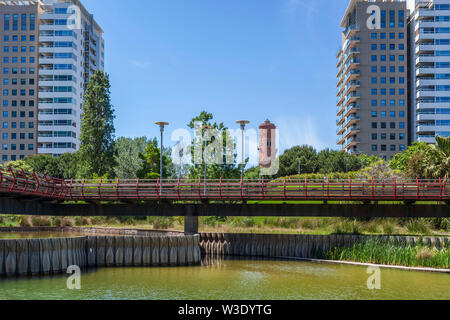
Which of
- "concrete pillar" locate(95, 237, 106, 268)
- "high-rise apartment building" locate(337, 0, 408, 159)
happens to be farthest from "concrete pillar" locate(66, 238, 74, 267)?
"high-rise apartment building" locate(337, 0, 408, 159)

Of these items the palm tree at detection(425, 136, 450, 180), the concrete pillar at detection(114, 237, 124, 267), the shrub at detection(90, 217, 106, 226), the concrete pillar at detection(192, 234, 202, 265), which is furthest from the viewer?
the shrub at detection(90, 217, 106, 226)

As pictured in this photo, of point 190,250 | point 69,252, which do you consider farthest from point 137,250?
point 69,252

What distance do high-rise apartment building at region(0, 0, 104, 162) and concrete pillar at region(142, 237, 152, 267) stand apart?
322 feet

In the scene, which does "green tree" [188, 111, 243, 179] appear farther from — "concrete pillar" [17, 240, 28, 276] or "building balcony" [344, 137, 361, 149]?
"building balcony" [344, 137, 361, 149]

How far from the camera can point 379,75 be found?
126 meters

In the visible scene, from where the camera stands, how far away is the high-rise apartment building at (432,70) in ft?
393

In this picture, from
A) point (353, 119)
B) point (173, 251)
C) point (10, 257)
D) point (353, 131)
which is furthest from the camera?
point (353, 119)

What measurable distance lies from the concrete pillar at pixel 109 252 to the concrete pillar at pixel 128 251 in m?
0.79

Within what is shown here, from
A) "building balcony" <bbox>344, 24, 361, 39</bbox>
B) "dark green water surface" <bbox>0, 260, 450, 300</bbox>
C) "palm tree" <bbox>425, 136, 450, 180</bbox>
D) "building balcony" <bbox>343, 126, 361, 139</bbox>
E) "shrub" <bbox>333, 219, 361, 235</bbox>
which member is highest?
"building balcony" <bbox>344, 24, 361, 39</bbox>

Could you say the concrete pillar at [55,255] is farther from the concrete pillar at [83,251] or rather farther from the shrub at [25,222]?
the shrub at [25,222]

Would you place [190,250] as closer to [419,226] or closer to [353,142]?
[419,226]

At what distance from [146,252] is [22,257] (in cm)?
821

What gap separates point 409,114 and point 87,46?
3459 inches

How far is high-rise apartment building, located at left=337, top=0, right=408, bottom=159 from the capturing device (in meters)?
125
